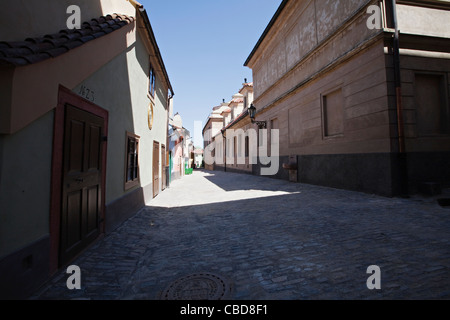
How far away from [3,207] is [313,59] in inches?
462

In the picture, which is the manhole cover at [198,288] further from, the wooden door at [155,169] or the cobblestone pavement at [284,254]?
the wooden door at [155,169]

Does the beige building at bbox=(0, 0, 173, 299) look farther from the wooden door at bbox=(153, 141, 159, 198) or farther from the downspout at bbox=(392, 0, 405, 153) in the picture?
the downspout at bbox=(392, 0, 405, 153)

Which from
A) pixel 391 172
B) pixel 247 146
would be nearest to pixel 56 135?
pixel 391 172

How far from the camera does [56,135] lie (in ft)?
9.59

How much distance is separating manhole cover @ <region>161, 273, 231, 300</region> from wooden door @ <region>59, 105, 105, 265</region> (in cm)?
175

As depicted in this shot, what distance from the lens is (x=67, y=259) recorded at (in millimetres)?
3162

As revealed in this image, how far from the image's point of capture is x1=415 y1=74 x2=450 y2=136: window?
277 inches

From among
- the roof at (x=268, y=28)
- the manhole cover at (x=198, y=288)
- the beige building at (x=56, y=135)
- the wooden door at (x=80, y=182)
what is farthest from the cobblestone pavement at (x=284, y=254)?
the roof at (x=268, y=28)

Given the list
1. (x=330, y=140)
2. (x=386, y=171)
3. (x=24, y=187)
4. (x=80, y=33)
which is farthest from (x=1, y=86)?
(x=330, y=140)

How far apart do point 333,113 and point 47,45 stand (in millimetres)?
9500

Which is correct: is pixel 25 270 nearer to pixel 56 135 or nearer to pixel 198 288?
pixel 56 135

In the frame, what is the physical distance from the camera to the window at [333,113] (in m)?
8.92

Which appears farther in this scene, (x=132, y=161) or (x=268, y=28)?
(x=268, y=28)

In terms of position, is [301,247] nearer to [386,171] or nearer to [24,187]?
[24,187]
